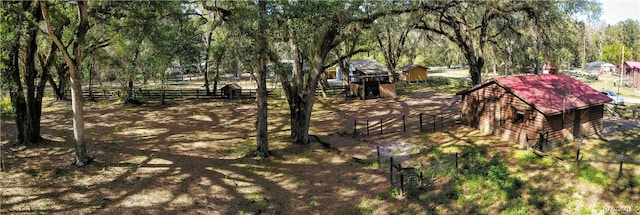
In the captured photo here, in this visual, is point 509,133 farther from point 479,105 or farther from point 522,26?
point 522,26

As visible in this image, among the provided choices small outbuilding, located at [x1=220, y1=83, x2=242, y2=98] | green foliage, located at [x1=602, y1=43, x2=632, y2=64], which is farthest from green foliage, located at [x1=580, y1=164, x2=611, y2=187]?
green foliage, located at [x1=602, y1=43, x2=632, y2=64]

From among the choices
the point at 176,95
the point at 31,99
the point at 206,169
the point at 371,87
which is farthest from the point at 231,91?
the point at 206,169

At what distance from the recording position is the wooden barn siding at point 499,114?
1841 cm

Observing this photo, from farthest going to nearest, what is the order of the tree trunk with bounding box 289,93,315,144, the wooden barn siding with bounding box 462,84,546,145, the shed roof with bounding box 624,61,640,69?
the shed roof with bounding box 624,61,640,69
the tree trunk with bounding box 289,93,315,144
the wooden barn siding with bounding box 462,84,546,145

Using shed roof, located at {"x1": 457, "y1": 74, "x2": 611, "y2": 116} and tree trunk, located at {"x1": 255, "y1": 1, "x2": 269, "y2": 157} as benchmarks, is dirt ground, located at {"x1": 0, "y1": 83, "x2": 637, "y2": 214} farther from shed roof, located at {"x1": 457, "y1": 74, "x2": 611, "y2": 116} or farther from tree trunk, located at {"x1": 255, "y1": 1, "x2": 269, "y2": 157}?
shed roof, located at {"x1": 457, "y1": 74, "x2": 611, "y2": 116}

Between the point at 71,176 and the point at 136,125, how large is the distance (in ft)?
33.7

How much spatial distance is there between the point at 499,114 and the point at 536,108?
2.70m

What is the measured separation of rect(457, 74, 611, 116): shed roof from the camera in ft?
59.3

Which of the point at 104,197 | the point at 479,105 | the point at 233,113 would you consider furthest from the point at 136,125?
the point at 479,105

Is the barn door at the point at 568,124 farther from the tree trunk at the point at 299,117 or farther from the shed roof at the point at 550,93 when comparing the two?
the tree trunk at the point at 299,117

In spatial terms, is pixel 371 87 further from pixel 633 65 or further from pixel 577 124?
pixel 633 65

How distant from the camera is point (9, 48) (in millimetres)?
15617

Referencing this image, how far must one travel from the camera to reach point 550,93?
19312mm

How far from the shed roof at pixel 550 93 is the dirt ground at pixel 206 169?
2660 millimetres
